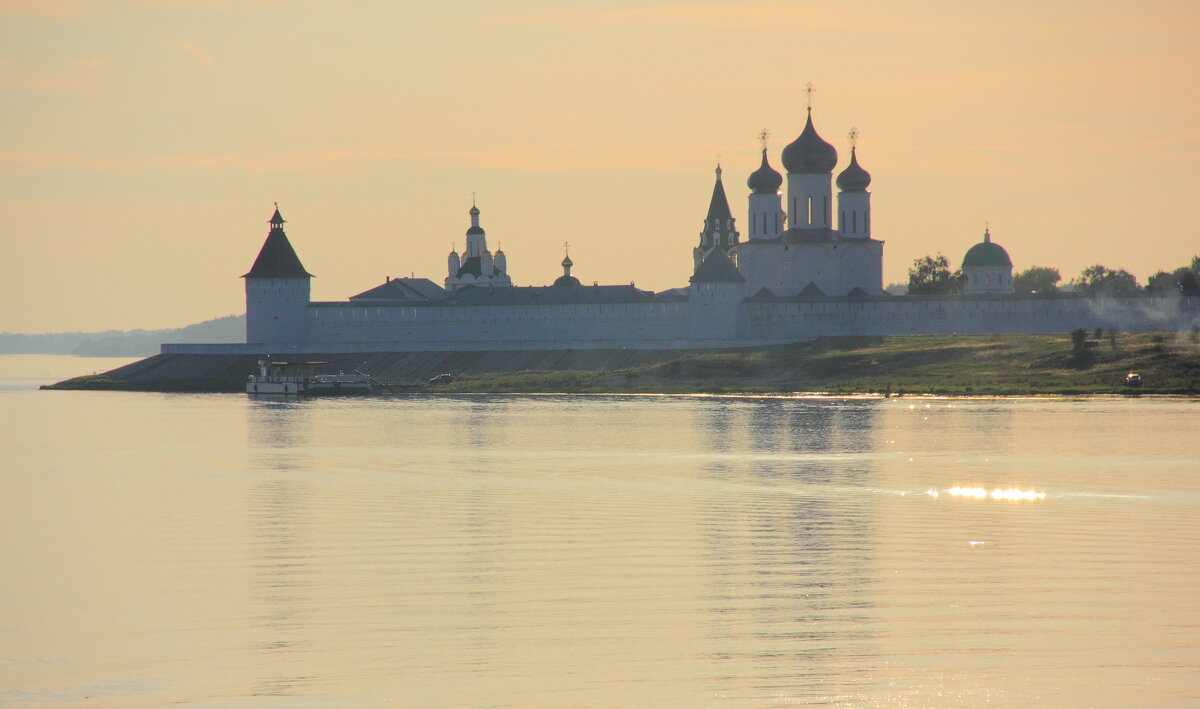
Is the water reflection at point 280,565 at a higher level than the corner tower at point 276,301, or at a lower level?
lower

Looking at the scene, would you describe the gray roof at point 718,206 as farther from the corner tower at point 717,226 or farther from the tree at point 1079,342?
the tree at point 1079,342

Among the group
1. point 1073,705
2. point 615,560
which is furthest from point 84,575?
point 1073,705

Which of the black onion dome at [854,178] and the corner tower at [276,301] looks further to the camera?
the corner tower at [276,301]

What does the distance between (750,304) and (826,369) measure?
1570 cm

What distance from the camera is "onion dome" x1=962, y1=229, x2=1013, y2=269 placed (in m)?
91.0

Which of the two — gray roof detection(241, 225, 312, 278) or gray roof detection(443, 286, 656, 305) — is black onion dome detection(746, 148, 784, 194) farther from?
gray roof detection(241, 225, 312, 278)

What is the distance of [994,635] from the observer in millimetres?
13914

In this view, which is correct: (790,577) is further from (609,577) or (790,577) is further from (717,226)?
(717,226)

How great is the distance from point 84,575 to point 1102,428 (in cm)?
2757

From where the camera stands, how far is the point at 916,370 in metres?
63.6

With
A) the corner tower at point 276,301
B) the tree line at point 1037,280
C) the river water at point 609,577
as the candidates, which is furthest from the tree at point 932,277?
the river water at point 609,577

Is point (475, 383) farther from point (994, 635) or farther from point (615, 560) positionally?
point (994, 635)

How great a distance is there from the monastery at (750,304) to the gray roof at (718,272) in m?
0.08

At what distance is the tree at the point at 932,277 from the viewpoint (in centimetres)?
10562
